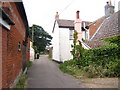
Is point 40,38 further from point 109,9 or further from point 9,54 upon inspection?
point 9,54

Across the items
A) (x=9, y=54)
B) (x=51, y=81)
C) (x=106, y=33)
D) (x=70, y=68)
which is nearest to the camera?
(x=9, y=54)

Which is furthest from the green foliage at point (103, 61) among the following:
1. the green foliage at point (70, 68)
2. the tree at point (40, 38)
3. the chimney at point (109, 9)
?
the tree at point (40, 38)

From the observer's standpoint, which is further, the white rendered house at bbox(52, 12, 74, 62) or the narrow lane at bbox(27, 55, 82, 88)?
the white rendered house at bbox(52, 12, 74, 62)

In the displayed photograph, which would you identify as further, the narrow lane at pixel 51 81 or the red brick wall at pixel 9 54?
the narrow lane at pixel 51 81

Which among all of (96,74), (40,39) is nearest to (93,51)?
(96,74)

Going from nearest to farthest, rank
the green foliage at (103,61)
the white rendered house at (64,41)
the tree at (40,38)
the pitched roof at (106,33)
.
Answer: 1. the green foliage at (103,61)
2. the pitched roof at (106,33)
3. the white rendered house at (64,41)
4. the tree at (40,38)

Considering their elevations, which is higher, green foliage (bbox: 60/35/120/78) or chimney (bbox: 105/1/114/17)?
chimney (bbox: 105/1/114/17)

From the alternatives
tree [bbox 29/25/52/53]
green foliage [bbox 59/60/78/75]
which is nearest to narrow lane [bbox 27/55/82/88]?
green foliage [bbox 59/60/78/75]

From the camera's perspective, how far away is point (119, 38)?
20.2ft

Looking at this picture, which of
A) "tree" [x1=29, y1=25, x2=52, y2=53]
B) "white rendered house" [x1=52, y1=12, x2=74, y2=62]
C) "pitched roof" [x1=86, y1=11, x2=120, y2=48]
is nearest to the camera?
"pitched roof" [x1=86, y1=11, x2=120, y2=48]

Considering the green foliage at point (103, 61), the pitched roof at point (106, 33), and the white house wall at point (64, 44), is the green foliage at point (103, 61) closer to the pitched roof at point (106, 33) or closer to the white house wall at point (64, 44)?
the pitched roof at point (106, 33)

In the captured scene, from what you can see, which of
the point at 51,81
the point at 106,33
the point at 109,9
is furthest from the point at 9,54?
the point at 109,9

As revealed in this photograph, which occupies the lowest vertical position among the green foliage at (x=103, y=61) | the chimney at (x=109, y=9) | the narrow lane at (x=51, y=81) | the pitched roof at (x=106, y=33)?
the narrow lane at (x=51, y=81)

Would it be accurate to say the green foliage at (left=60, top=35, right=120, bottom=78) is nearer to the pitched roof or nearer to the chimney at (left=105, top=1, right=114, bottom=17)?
the pitched roof
